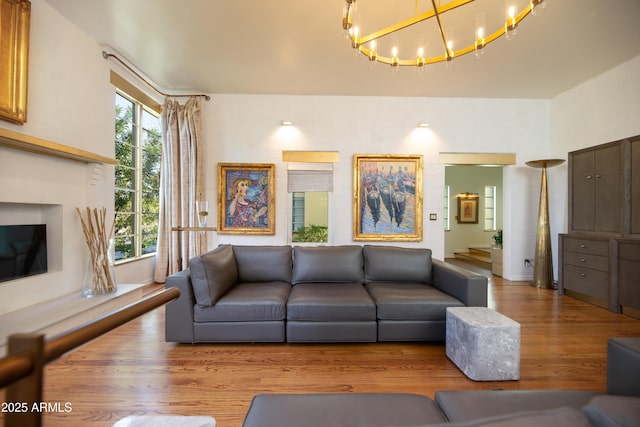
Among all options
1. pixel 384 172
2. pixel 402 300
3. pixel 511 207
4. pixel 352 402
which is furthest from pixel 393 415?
pixel 511 207

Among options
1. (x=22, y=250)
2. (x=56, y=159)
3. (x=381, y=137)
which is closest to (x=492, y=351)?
(x=381, y=137)

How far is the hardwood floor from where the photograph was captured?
5.56ft

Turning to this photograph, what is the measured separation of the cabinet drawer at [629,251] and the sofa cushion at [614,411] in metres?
3.70

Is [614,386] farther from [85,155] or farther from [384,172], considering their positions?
[85,155]

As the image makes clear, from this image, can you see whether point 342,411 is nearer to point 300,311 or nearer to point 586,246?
point 300,311

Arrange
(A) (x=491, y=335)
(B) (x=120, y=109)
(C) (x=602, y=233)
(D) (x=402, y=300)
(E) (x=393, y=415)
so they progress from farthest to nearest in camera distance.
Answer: (B) (x=120, y=109)
(C) (x=602, y=233)
(D) (x=402, y=300)
(A) (x=491, y=335)
(E) (x=393, y=415)

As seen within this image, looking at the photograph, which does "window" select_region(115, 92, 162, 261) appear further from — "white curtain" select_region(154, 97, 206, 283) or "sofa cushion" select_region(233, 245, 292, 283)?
"sofa cushion" select_region(233, 245, 292, 283)

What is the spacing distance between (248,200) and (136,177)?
5.76 ft

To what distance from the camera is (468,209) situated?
8141mm

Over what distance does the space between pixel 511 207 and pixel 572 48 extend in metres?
2.41

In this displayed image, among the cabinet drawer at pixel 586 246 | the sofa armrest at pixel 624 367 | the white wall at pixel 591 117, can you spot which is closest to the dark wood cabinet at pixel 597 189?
the cabinet drawer at pixel 586 246

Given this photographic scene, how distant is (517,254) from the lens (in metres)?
4.81

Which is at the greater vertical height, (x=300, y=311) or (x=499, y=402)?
(x=499, y=402)

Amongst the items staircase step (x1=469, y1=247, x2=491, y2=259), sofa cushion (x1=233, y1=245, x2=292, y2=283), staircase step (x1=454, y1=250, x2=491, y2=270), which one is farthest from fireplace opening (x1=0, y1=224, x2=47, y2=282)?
staircase step (x1=469, y1=247, x2=491, y2=259)
